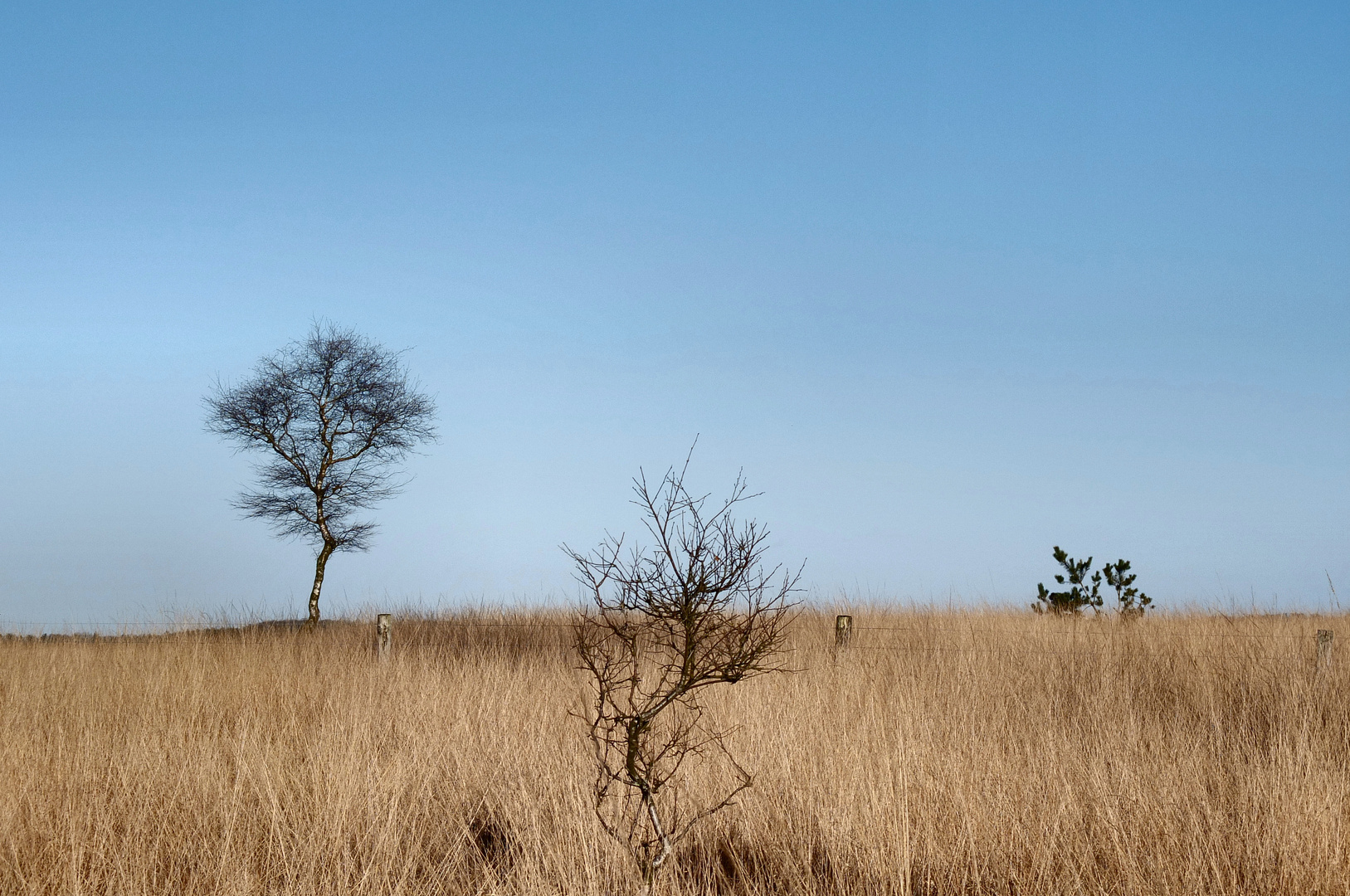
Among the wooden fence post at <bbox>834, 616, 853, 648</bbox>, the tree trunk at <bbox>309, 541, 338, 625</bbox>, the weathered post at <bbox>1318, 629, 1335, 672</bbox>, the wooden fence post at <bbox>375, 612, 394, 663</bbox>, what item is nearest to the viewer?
the weathered post at <bbox>1318, 629, 1335, 672</bbox>

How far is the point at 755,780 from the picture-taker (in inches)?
206

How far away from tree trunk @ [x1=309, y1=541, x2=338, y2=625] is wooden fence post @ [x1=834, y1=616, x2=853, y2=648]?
876cm

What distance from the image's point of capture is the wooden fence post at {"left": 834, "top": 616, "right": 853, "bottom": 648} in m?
10.6

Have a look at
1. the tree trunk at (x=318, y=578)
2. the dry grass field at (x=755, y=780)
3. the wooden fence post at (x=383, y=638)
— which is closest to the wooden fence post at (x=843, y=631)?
the dry grass field at (x=755, y=780)

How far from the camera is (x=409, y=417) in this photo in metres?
16.5

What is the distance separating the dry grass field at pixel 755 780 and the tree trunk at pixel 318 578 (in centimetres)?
500

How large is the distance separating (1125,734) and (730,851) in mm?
4046

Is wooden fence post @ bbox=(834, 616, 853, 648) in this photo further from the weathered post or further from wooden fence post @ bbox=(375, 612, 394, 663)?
wooden fence post @ bbox=(375, 612, 394, 663)

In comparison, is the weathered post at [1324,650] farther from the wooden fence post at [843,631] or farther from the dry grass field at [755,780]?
the wooden fence post at [843,631]

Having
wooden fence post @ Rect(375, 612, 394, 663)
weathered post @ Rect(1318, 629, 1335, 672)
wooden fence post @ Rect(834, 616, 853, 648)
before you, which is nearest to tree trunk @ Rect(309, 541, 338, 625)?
wooden fence post @ Rect(375, 612, 394, 663)

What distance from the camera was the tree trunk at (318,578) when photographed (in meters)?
15.0

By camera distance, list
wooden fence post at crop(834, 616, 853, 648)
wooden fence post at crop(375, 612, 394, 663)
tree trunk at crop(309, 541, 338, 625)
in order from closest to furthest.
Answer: wooden fence post at crop(834, 616, 853, 648) → wooden fence post at crop(375, 612, 394, 663) → tree trunk at crop(309, 541, 338, 625)

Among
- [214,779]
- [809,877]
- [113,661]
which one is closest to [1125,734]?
[809,877]

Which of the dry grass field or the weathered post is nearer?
the dry grass field
